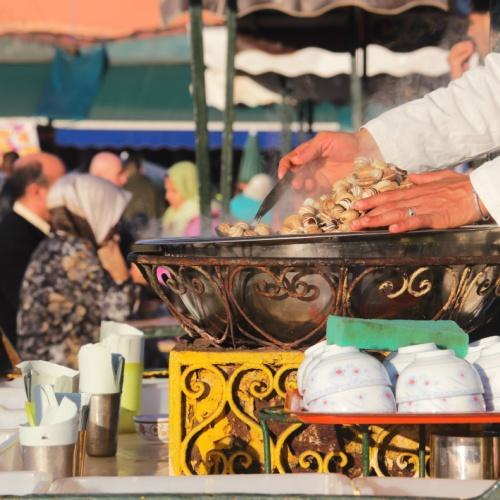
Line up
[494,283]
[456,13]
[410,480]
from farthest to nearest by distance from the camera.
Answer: [456,13]
[494,283]
[410,480]

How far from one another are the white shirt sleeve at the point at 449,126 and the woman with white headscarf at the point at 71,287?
14.8 feet

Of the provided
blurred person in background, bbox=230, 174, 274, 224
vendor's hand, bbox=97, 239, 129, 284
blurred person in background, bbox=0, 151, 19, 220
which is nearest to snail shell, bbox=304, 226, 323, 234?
blurred person in background, bbox=230, 174, 274, 224

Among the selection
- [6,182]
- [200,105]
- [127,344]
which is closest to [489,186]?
[127,344]

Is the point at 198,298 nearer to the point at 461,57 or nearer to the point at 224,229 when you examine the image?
the point at 224,229

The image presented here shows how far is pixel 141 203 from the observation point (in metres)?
8.24

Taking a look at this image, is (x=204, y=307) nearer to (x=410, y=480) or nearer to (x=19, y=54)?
(x=410, y=480)

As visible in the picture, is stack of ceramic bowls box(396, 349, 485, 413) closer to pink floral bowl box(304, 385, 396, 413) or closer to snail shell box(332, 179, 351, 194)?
pink floral bowl box(304, 385, 396, 413)

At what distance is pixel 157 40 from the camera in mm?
13508

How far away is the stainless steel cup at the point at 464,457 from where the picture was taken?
1.66m

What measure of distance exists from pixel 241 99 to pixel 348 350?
22.5ft

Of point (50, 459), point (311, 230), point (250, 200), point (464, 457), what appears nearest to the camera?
point (464, 457)

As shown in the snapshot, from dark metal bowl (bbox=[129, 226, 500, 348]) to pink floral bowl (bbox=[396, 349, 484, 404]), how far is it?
297mm

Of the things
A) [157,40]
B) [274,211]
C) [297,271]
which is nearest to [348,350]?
[297,271]

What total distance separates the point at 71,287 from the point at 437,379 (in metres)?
5.49
